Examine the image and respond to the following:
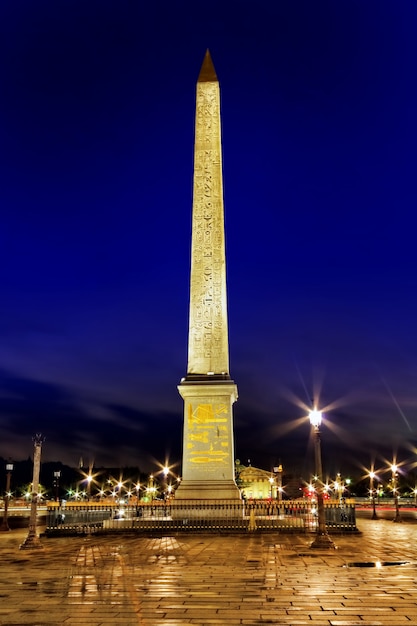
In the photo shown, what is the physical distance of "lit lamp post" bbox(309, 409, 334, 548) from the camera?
13.6m

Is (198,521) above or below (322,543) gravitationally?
above

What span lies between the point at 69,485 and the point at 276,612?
10845 centimetres

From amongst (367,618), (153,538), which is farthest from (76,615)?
(153,538)

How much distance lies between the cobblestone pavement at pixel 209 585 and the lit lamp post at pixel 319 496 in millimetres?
410

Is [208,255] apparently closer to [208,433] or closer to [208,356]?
[208,356]

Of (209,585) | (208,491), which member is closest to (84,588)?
(209,585)

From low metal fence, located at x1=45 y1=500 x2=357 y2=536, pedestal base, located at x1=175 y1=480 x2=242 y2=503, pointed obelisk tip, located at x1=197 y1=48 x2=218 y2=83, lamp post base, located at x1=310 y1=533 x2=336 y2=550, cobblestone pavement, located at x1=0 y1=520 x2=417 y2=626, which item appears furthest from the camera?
pointed obelisk tip, located at x1=197 y1=48 x2=218 y2=83

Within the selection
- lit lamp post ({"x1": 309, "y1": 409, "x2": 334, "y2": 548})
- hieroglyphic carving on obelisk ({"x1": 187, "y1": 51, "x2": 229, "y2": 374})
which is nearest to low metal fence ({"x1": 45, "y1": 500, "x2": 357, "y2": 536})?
lit lamp post ({"x1": 309, "y1": 409, "x2": 334, "y2": 548})

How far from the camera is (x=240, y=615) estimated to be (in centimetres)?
616

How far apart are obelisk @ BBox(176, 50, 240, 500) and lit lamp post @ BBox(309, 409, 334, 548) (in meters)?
5.08

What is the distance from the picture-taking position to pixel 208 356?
819 inches

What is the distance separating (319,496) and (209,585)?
289 inches

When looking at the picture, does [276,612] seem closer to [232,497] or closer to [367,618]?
[367,618]

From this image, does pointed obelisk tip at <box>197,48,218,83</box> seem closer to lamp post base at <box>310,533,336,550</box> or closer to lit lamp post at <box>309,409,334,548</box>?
lit lamp post at <box>309,409,334,548</box>
